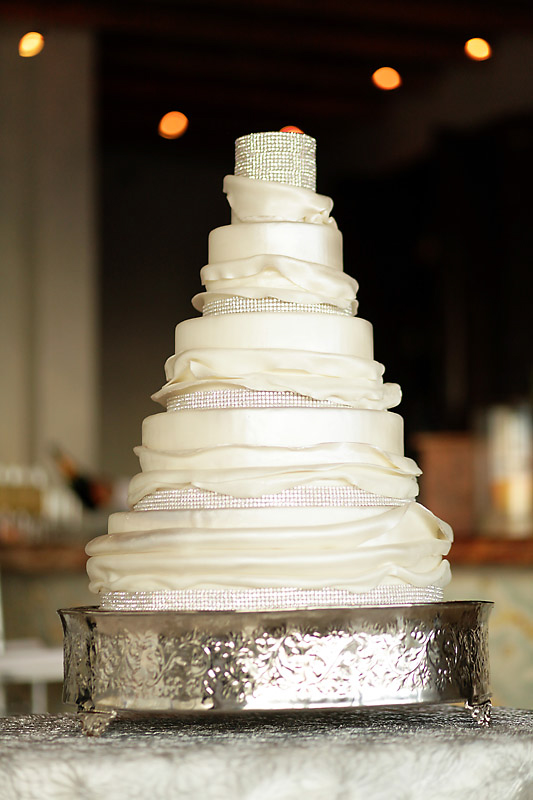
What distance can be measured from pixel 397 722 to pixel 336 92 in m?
7.07

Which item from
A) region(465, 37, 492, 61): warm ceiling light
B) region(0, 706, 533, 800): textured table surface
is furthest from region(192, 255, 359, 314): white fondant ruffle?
region(465, 37, 492, 61): warm ceiling light

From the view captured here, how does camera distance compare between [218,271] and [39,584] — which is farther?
[39,584]

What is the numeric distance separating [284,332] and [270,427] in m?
0.09

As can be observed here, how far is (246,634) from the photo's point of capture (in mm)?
840

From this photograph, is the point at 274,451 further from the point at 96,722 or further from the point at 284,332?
the point at 96,722

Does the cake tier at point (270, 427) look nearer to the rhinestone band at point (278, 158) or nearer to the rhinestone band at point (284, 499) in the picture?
the rhinestone band at point (284, 499)

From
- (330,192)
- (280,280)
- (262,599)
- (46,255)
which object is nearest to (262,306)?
(280,280)

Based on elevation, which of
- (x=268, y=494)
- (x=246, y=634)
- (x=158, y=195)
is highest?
(x=158, y=195)

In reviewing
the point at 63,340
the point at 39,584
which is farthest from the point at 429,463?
the point at 63,340

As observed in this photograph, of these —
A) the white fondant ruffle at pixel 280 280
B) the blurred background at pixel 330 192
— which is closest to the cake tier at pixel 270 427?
the white fondant ruffle at pixel 280 280

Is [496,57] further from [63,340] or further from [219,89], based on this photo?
[63,340]

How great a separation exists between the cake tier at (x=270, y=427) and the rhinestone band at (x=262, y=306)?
0.10 meters

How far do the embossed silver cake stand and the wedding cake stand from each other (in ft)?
0.12

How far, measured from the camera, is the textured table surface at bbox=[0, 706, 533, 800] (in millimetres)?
778
